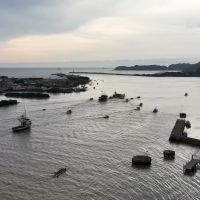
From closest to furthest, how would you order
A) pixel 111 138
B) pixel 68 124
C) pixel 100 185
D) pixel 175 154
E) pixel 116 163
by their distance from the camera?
pixel 100 185, pixel 116 163, pixel 175 154, pixel 111 138, pixel 68 124

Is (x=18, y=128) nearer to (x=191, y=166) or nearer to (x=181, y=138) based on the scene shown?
(x=181, y=138)

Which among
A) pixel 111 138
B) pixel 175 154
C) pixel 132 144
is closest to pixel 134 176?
pixel 175 154

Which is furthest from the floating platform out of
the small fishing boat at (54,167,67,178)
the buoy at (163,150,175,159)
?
the small fishing boat at (54,167,67,178)

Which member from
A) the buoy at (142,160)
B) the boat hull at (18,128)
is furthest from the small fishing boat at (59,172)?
the boat hull at (18,128)

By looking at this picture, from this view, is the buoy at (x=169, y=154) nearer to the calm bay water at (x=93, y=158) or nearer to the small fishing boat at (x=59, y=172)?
the calm bay water at (x=93, y=158)

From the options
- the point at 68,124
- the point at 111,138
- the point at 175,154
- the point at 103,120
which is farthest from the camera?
the point at 103,120

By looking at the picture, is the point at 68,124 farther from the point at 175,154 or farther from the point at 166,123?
the point at 175,154

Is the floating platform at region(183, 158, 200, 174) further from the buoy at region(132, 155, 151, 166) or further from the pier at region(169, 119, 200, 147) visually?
the pier at region(169, 119, 200, 147)

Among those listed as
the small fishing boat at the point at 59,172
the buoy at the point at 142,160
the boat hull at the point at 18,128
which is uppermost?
the buoy at the point at 142,160
